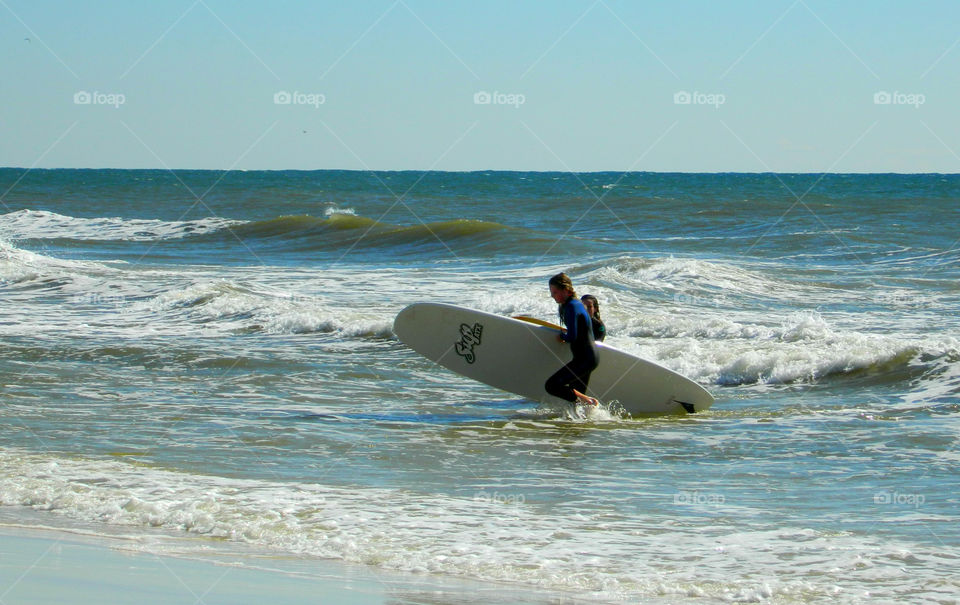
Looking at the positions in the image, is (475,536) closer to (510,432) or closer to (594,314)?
(510,432)

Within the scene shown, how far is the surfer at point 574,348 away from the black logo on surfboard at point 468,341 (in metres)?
0.87

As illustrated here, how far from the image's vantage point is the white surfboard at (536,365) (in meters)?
8.82

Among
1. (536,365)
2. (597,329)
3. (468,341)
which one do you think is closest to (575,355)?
(597,329)

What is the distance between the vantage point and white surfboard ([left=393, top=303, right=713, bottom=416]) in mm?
8820

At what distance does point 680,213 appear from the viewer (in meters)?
34.1

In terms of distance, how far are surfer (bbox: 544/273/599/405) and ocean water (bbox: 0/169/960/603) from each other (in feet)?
0.86

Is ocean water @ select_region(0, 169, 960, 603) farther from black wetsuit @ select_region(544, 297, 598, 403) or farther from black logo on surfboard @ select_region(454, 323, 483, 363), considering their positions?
black logo on surfboard @ select_region(454, 323, 483, 363)

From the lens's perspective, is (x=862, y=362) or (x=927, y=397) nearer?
(x=927, y=397)

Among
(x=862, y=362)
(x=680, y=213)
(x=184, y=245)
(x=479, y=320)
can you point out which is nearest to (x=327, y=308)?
(x=479, y=320)

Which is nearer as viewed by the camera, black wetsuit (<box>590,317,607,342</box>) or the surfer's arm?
the surfer's arm

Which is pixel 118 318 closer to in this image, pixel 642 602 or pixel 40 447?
pixel 40 447

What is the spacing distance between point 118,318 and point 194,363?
162 inches

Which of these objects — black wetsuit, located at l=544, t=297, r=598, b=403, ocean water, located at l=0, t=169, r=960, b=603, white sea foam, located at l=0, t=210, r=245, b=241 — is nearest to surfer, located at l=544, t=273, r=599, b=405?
black wetsuit, located at l=544, t=297, r=598, b=403

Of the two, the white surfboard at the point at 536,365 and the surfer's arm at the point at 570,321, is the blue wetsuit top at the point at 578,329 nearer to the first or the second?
the surfer's arm at the point at 570,321
